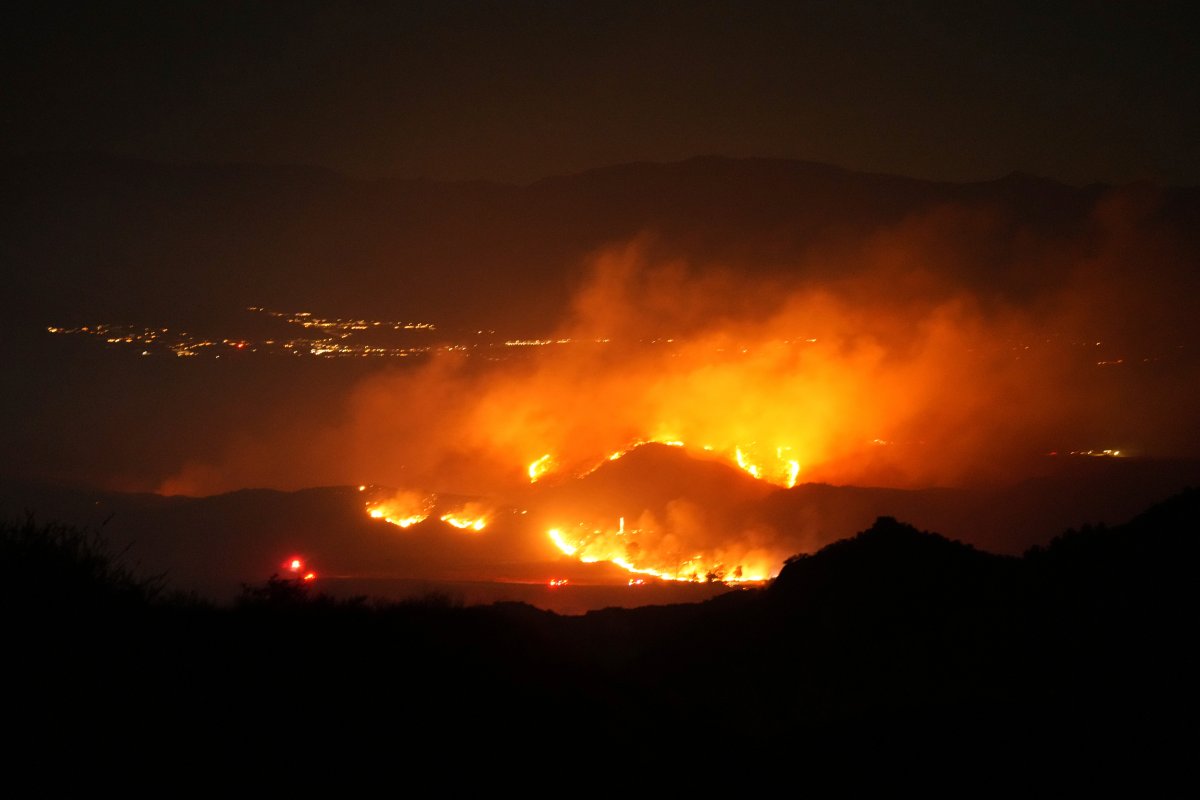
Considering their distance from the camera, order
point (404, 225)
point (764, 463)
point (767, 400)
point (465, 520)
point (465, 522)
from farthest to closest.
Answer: point (404, 225)
point (767, 400)
point (764, 463)
point (465, 520)
point (465, 522)

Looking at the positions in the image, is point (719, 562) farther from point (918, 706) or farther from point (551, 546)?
point (918, 706)

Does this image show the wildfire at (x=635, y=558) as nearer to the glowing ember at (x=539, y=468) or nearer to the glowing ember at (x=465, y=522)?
the glowing ember at (x=465, y=522)

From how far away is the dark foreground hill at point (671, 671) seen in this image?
6980 millimetres

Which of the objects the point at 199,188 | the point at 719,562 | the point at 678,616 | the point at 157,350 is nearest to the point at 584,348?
the point at 157,350

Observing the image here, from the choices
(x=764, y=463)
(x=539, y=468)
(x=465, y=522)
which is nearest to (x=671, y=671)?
(x=465, y=522)

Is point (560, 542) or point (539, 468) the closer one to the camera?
point (560, 542)

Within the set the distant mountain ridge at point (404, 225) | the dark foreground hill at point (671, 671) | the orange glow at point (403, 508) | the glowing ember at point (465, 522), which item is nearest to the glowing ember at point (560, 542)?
the glowing ember at point (465, 522)

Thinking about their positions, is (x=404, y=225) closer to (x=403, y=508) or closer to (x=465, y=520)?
(x=403, y=508)

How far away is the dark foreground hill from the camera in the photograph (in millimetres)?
6980

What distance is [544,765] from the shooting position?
7500 millimetres

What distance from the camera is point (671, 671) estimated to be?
12422mm

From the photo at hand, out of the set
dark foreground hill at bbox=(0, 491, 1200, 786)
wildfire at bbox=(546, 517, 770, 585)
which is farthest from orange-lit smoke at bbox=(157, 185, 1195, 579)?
dark foreground hill at bbox=(0, 491, 1200, 786)

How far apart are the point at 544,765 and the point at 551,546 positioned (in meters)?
22.3

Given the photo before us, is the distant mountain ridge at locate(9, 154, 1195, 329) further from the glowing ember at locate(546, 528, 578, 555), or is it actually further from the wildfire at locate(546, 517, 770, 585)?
the wildfire at locate(546, 517, 770, 585)
